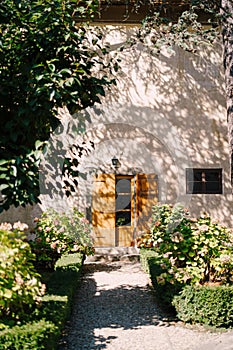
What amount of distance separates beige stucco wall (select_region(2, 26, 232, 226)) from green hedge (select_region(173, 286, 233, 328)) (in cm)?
573

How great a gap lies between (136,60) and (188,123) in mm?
2264

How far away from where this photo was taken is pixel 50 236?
8.08 metres

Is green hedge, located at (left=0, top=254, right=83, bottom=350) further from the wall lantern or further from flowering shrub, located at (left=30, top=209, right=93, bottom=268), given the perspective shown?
the wall lantern

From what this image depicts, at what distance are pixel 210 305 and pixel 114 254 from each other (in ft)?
16.4

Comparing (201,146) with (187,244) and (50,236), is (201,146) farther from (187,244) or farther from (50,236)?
(187,244)

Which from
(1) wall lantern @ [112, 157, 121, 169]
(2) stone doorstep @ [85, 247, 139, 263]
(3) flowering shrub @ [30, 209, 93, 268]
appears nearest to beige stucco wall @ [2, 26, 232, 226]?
(1) wall lantern @ [112, 157, 121, 169]

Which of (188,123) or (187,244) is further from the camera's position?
(188,123)

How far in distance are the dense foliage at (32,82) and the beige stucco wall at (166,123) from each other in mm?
5763

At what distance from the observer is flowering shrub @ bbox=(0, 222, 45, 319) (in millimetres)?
3207

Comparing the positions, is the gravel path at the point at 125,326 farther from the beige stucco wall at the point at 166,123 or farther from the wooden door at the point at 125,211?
the beige stucco wall at the point at 166,123

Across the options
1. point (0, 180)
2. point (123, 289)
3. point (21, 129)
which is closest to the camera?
point (0, 180)

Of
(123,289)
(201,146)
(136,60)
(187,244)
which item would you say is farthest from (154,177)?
(187,244)

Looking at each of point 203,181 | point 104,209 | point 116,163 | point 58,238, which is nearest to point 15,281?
point 58,238

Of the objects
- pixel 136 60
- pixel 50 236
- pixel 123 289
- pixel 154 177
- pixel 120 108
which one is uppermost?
pixel 136 60
